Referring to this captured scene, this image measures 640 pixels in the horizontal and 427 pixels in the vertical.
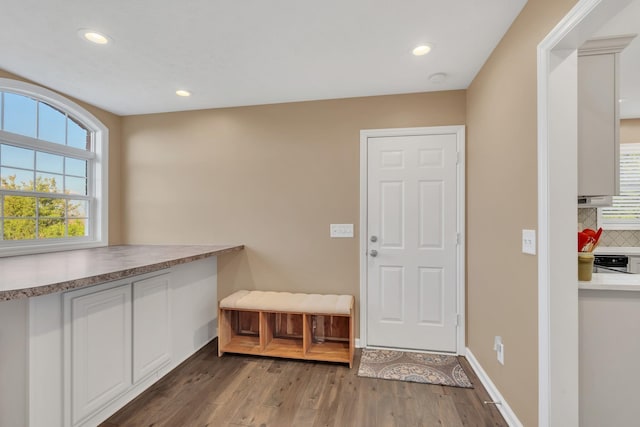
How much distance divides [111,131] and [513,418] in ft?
14.3

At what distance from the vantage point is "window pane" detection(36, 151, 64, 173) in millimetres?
2561

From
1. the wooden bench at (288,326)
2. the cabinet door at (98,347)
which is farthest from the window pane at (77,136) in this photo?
the wooden bench at (288,326)

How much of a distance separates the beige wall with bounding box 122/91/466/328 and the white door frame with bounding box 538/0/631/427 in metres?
1.27

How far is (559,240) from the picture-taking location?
1366 mm

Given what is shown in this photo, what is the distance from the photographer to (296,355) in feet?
8.18

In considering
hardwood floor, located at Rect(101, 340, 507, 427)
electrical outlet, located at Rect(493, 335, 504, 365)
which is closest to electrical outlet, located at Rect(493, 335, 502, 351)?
electrical outlet, located at Rect(493, 335, 504, 365)

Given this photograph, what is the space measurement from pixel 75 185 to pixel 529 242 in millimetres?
3940

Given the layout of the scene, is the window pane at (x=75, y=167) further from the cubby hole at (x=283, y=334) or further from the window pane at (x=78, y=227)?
the cubby hole at (x=283, y=334)

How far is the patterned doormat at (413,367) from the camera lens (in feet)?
7.27

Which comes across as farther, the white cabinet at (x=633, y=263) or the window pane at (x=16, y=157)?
the white cabinet at (x=633, y=263)

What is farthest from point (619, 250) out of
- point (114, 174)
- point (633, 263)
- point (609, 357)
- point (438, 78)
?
point (114, 174)

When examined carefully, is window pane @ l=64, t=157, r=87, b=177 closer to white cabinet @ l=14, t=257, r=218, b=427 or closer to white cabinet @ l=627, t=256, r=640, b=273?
white cabinet @ l=14, t=257, r=218, b=427

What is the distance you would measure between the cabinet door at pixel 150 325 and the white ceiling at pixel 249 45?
1674mm

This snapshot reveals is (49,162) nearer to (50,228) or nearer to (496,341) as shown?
(50,228)
